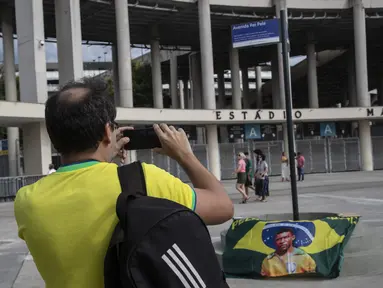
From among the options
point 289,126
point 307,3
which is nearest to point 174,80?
point 307,3

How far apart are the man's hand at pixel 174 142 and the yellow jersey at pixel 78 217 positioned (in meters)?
0.18

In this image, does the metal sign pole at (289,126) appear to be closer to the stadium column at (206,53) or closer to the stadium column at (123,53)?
the stadium column at (123,53)

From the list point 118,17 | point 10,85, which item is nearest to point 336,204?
point 118,17

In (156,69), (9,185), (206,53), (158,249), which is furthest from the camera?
Result: (156,69)

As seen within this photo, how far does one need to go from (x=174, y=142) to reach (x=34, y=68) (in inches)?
901

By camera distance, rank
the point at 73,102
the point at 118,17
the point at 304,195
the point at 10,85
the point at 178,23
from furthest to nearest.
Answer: the point at 178,23 → the point at 10,85 → the point at 118,17 → the point at 304,195 → the point at 73,102

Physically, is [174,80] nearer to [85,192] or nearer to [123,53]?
[123,53]

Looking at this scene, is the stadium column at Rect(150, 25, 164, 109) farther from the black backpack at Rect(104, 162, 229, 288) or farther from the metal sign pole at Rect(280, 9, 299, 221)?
the black backpack at Rect(104, 162, 229, 288)

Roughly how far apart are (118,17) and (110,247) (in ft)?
90.2

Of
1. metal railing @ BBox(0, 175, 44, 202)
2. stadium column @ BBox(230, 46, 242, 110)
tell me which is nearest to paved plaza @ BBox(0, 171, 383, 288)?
metal railing @ BBox(0, 175, 44, 202)

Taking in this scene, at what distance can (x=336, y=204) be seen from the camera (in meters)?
15.4

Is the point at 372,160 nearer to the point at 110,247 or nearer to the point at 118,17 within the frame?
the point at 118,17

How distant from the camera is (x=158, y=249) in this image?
142 cm

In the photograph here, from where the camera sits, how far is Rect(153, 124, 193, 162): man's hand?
190cm
